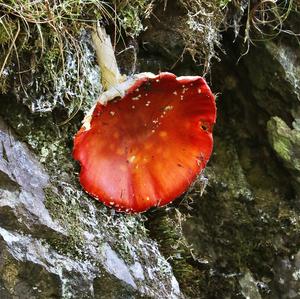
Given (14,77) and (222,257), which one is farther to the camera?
(222,257)

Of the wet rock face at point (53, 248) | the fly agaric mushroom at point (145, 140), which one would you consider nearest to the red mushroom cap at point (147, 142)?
the fly agaric mushroom at point (145, 140)

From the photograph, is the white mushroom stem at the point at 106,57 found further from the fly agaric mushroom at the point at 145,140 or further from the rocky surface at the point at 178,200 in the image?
the fly agaric mushroom at the point at 145,140

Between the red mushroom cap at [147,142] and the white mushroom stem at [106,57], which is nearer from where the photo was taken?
the red mushroom cap at [147,142]

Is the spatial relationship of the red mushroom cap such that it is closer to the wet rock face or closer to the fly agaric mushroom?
the fly agaric mushroom

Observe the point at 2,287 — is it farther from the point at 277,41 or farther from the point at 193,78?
the point at 277,41

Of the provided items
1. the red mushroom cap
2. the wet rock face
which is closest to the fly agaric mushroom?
the red mushroom cap

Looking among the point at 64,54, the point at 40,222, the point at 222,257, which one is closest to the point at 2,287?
the point at 40,222

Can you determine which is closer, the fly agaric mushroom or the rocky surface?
the rocky surface
